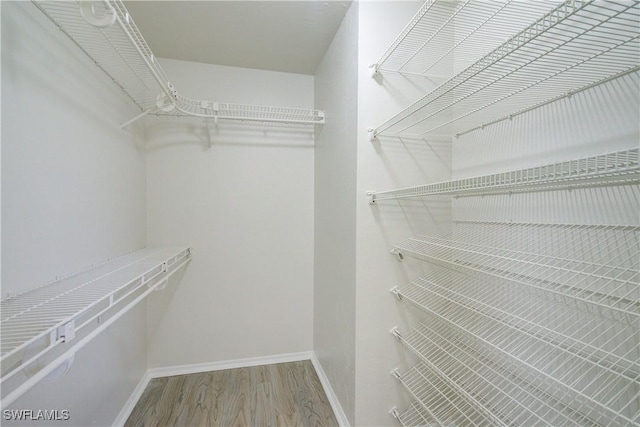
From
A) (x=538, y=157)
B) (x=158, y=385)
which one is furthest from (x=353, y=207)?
(x=158, y=385)

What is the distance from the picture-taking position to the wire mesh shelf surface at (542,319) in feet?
2.33

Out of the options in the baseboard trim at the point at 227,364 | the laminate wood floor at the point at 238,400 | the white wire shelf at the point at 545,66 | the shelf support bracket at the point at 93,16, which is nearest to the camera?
the white wire shelf at the point at 545,66

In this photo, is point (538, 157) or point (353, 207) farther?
point (353, 207)

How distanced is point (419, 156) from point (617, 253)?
2.67 feet

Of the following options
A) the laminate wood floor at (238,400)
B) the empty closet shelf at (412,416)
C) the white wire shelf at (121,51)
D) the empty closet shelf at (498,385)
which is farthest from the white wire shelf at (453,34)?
the laminate wood floor at (238,400)

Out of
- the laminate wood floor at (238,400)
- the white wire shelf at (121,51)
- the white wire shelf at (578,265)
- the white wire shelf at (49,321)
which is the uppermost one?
the white wire shelf at (121,51)

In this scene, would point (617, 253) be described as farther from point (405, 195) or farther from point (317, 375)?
point (317, 375)

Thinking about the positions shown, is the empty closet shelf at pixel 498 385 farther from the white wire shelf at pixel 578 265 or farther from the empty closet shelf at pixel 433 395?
the white wire shelf at pixel 578 265

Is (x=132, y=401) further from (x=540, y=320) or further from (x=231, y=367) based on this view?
(x=540, y=320)

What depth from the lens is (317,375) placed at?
187 cm

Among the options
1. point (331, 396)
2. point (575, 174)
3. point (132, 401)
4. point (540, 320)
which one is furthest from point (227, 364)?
point (575, 174)

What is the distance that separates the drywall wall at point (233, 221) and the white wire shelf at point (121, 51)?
0.62ft

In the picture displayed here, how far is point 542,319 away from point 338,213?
1.00 m

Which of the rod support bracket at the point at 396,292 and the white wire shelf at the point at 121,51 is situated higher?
the white wire shelf at the point at 121,51
